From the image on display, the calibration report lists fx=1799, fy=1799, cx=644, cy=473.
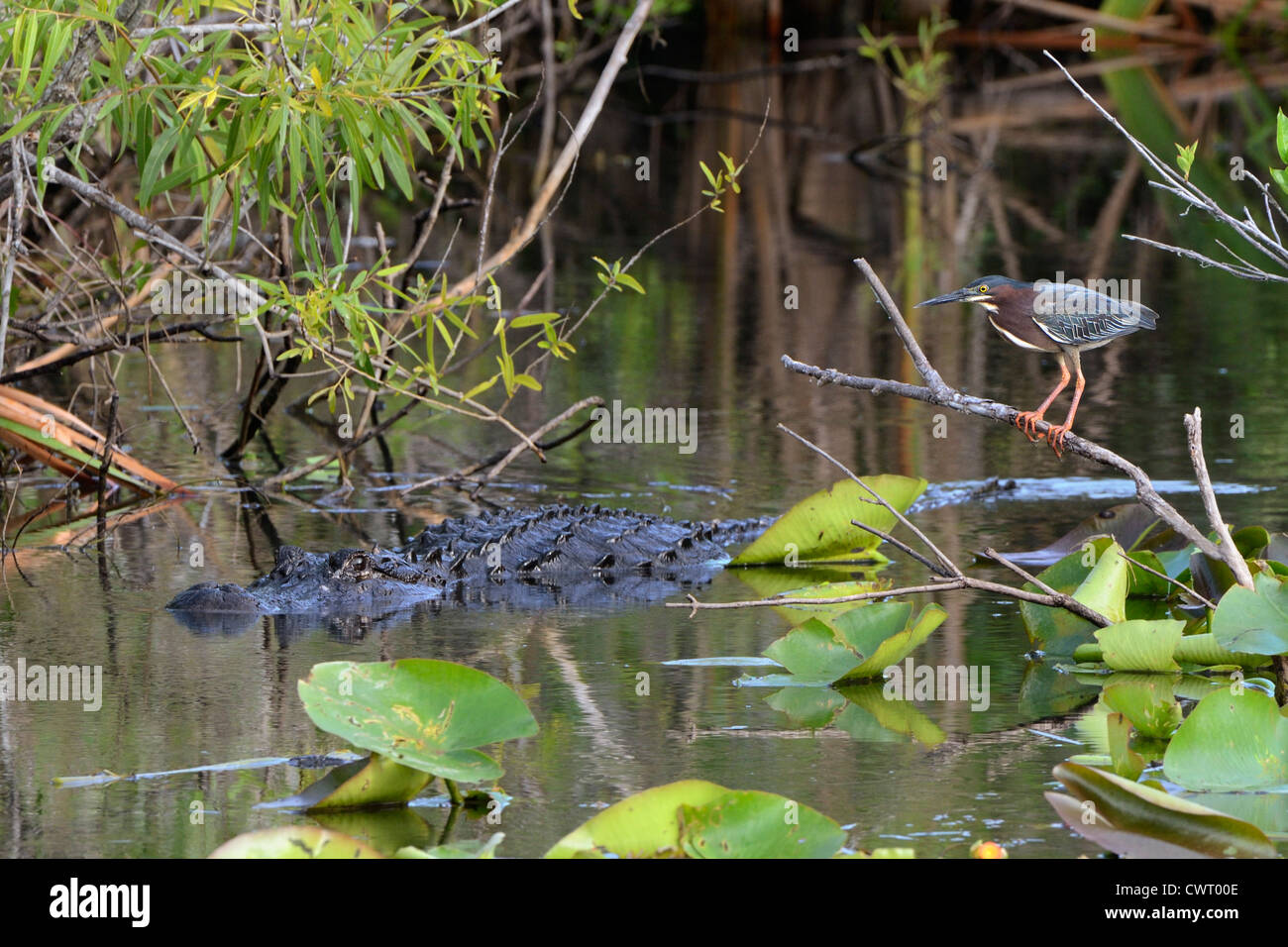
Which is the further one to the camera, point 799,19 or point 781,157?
point 799,19

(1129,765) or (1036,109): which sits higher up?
(1036,109)

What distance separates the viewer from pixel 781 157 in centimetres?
1670

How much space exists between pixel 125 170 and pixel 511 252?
13.4 ft

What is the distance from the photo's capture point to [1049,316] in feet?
12.6

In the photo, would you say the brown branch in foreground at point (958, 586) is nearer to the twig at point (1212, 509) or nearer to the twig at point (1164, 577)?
the twig at point (1164, 577)

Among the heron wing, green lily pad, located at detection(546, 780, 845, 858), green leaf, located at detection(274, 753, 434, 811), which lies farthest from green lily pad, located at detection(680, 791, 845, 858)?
the heron wing

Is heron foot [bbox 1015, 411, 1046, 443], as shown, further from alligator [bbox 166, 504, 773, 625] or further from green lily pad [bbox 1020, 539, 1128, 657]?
alligator [bbox 166, 504, 773, 625]

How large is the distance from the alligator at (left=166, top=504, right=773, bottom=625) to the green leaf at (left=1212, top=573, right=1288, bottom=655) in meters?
1.75

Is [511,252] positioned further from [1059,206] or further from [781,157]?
[781,157]

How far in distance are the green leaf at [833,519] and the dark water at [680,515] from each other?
17 centimetres

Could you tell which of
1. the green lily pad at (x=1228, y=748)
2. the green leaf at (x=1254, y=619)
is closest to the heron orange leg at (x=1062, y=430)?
the green leaf at (x=1254, y=619)

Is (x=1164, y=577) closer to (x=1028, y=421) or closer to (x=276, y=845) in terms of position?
(x=1028, y=421)

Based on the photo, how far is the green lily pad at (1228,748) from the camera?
10.7ft
